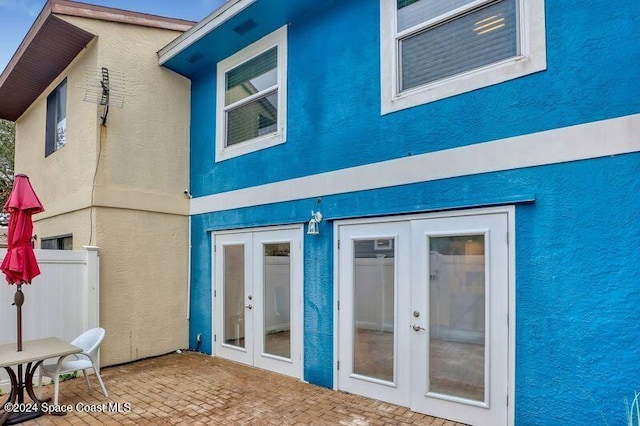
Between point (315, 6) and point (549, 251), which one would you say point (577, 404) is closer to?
point (549, 251)

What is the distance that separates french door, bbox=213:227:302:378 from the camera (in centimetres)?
621

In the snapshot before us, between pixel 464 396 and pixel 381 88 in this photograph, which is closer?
pixel 464 396

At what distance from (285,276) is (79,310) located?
3.53m

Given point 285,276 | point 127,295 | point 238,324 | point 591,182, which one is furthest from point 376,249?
point 127,295

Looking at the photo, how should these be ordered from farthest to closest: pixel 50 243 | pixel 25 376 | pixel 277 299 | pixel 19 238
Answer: pixel 50 243
pixel 277 299
pixel 19 238
pixel 25 376

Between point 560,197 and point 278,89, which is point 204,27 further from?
point 560,197

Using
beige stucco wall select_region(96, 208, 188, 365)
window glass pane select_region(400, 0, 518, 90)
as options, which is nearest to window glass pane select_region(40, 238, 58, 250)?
beige stucco wall select_region(96, 208, 188, 365)

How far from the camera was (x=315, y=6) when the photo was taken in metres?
6.07

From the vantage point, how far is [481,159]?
14.4ft

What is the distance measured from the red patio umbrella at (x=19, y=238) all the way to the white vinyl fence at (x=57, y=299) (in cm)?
108

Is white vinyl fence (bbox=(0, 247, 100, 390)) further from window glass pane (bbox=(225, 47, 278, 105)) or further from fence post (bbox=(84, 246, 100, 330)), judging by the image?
window glass pane (bbox=(225, 47, 278, 105))

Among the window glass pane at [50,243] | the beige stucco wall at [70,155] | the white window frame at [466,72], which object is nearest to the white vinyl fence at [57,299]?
the beige stucco wall at [70,155]

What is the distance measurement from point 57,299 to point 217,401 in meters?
3.27

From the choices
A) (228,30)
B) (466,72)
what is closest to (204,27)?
(228,30)
